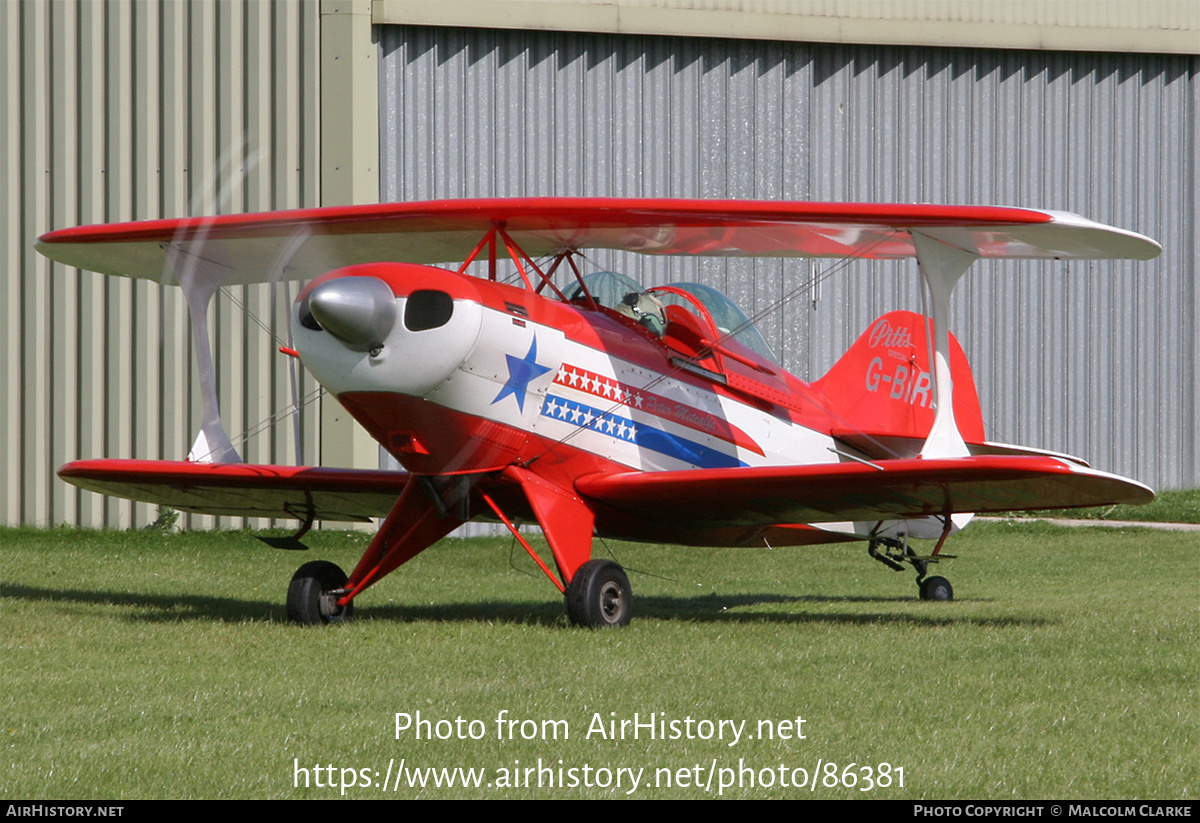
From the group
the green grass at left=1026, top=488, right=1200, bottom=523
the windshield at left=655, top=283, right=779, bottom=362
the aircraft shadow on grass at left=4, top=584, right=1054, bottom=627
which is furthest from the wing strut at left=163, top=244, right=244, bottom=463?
the green grass at left=1026, top=488, right=1200, bottom=523

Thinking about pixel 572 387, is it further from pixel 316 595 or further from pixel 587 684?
pixel 587 684

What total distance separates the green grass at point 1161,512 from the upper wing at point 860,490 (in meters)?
9.50

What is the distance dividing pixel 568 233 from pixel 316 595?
2856 millimetres

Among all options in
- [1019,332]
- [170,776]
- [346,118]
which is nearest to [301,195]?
[346,118]

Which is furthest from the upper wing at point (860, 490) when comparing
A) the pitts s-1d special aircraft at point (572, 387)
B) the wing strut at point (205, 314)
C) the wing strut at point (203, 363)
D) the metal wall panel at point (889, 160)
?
the metal wall panel at point (889, 160)

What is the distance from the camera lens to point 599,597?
25.3 feet

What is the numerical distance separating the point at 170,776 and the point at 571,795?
4.35 feet

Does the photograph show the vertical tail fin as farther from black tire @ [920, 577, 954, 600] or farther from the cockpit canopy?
the cockpit canopy

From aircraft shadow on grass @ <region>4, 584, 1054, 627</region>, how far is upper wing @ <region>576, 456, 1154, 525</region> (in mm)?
712

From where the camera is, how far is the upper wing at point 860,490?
720 centimetres

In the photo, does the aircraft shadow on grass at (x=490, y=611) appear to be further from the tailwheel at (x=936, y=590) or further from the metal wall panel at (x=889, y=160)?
the metal wall panel at (x=889, y=160)

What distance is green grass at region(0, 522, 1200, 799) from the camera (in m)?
4.39
